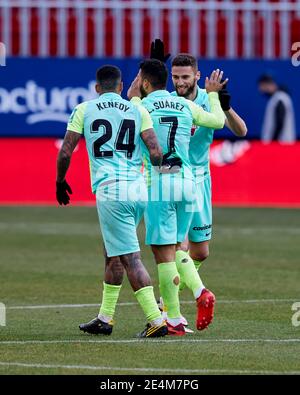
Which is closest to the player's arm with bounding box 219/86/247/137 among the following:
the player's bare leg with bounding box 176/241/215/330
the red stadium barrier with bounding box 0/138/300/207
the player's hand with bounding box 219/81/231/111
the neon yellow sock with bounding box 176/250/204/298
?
the player's hand with bounding box 219/81/231/111

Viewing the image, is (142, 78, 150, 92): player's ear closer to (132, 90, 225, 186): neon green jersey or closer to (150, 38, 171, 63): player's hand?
(132, 90, 225, 186): neon green jersey

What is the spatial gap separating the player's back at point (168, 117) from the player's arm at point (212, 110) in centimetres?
6

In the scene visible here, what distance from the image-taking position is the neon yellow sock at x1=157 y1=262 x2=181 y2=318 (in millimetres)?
10938

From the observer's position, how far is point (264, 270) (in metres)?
16.0

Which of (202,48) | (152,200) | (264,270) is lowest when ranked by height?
(264,270)

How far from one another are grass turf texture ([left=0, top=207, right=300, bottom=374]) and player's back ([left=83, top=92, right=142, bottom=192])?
142 cm

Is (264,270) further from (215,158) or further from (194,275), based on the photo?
(215,158)

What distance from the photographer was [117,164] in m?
10.7

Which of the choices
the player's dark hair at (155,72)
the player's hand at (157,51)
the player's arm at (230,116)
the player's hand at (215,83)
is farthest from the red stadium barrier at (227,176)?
the player's dark hair at (155,72)

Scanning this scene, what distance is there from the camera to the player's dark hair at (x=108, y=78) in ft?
35.0

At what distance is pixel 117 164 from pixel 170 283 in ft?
3.81

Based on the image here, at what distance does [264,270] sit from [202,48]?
1201 centimetres
